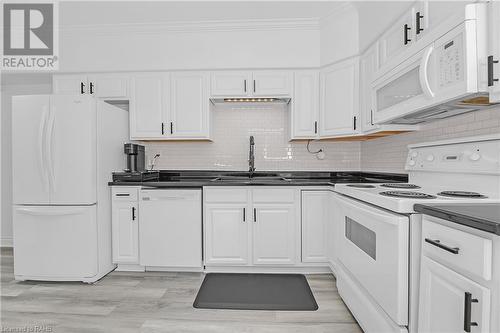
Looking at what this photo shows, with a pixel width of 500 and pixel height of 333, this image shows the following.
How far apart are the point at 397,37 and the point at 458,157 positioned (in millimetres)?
1030

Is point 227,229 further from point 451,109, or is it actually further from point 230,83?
point 451,109

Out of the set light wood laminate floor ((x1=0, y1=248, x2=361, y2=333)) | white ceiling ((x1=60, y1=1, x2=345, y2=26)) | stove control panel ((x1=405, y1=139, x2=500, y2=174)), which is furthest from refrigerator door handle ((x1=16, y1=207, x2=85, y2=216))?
stove control panel ((x1=405, y1=139, x2=500, y2=174))

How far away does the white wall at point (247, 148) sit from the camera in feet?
11.3

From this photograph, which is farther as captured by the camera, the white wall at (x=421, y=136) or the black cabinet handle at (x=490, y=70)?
the white wall at (x=421, y=136)

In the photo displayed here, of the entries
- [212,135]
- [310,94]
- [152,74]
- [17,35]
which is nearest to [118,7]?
[152,74]

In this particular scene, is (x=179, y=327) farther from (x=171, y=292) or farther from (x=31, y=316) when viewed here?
(x=31, y=316)

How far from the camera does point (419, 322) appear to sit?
4.21 ft

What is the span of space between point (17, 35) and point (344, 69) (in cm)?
373

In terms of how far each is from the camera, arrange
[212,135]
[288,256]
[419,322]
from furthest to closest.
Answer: [212,135], [288,256], [419,322]

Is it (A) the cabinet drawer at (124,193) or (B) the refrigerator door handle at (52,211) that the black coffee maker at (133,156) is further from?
(B) the refrigerator door handle at (52,211)

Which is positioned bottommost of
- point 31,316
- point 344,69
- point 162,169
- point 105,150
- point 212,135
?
point 31,316

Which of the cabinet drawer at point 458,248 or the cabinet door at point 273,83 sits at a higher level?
the cabinet door at point 273,83

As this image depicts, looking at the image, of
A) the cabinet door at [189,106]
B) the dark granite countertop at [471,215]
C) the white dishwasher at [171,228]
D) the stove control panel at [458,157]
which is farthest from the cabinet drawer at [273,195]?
the dark granite countertop at [471,215]

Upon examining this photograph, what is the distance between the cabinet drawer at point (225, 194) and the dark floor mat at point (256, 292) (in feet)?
2.55
